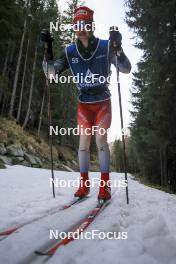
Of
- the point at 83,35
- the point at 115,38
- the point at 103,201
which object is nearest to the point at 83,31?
the point at 83,35

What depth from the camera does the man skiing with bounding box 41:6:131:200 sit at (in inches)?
206

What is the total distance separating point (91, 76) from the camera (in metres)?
5.35

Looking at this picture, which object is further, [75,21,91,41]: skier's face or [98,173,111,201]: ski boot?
[75,21,91,41]: skier's face

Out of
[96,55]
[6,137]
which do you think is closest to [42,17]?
[6,137]

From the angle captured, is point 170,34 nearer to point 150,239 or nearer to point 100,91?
point 100,91

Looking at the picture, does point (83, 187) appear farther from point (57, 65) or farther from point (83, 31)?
point (83, 31)

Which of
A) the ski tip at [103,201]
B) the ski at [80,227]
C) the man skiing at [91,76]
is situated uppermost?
the man skiing at [91,76]

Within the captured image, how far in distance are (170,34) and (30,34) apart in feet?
65.1

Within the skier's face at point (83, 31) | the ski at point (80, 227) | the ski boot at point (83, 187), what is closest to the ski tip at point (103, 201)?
the ski at point (80, 227)

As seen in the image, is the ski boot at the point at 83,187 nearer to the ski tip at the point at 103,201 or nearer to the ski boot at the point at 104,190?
the ski boot at the point at 104,190

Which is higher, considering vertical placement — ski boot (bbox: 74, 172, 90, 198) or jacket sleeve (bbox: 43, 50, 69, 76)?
jacket sleeve (bbox: 43, 50, 69, 76)

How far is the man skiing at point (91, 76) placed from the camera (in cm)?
523

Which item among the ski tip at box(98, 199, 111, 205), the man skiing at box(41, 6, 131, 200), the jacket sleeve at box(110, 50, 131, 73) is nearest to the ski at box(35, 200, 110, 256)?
the ski tip at box(98, 199, 111, 205)

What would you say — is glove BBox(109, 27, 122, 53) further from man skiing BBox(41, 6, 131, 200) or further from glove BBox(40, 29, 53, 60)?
glove BBox(40, 29, 53, 60)
